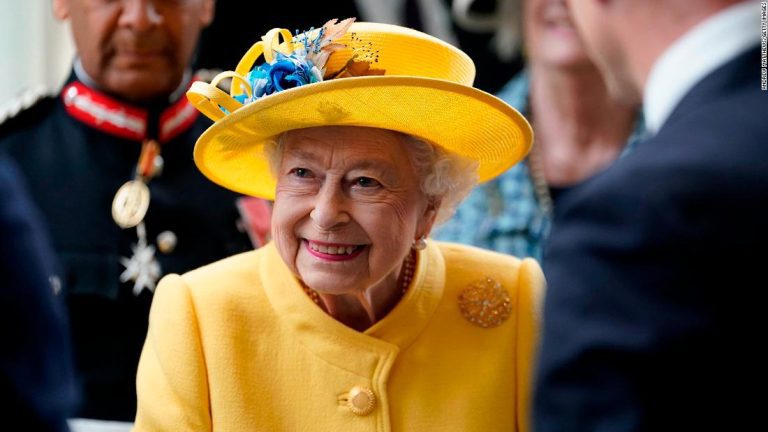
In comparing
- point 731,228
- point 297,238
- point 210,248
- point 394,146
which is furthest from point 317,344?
point 731,228

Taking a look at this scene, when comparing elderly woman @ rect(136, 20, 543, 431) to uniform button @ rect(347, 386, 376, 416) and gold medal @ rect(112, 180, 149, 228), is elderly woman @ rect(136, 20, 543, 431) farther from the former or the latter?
gold medal @ rect(112, 180, 149, 228)

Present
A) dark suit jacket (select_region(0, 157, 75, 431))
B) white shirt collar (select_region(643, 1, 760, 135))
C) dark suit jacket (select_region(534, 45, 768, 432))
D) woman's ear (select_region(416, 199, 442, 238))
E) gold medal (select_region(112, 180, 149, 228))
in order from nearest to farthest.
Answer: dark suit jacket (select_region(534, 45, 768, 432)), white shirt collar (select_region(643, 1, 760, 135)), dark suit jacket (select_region(0, 157, 75, 431)), woman's ear (select_region(416, 199, 442, 238)), gold medal (select_region(112, 180, 149, 228))

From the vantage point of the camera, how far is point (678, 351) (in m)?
1.68

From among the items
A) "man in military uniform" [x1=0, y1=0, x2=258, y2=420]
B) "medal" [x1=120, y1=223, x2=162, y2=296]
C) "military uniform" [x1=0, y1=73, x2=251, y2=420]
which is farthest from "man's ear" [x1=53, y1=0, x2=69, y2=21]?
"medal" [x1=120, y1=223, x2=162, y2=296]

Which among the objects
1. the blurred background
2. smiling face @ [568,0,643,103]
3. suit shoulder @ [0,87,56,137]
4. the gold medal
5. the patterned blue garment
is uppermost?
smiling face @ [568,0,643,103]

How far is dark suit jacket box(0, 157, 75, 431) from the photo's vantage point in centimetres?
220

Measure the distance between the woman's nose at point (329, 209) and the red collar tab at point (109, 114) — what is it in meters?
1.46

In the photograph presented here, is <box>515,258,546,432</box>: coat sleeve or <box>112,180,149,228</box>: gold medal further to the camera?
<box>112,180,149,228</box>: gold medal

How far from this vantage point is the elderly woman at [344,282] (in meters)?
2.81

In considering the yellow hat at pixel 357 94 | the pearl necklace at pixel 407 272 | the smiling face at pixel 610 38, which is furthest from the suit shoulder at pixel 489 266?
the smiling face at pixel 610 38

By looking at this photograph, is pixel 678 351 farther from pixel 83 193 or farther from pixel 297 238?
pixel 83 193

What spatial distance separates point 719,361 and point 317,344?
142 cm

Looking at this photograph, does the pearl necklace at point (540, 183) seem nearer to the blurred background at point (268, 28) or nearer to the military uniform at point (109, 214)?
the blurred background at point (268, 28)

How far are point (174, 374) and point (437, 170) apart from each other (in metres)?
0.83
